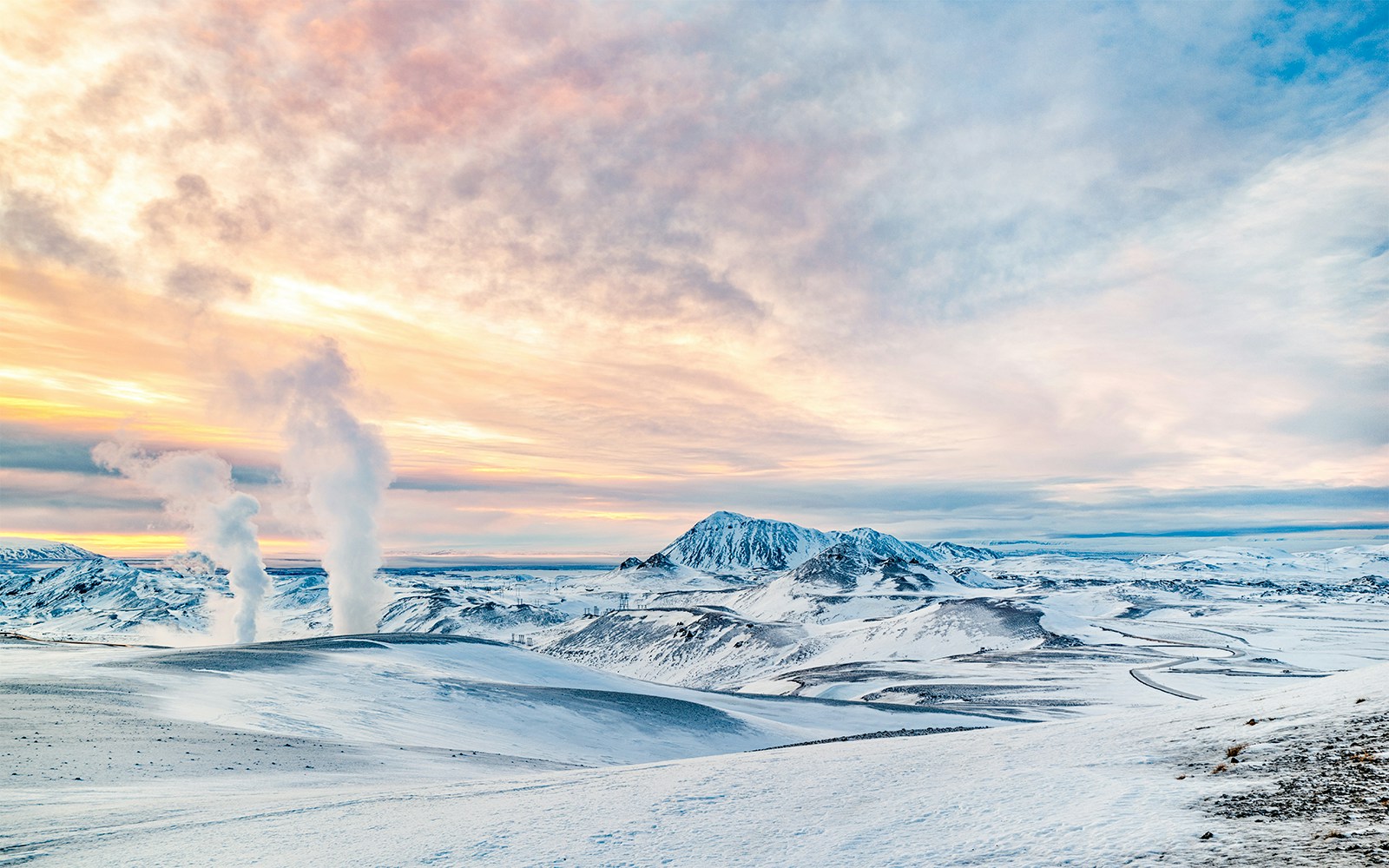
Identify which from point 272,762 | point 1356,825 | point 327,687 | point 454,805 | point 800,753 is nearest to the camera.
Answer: point 1356,825

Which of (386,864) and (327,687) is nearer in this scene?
(386,864)

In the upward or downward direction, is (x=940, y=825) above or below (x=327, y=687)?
above

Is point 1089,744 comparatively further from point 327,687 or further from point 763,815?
point 327,687

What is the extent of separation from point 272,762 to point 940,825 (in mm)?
18102

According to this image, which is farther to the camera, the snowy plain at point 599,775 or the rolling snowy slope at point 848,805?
the snowy plain at point 599,775

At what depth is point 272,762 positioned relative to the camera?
63.9ft

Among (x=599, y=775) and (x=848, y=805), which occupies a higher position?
(x=848, y=805)

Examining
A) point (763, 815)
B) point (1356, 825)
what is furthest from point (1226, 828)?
point (763, 815)

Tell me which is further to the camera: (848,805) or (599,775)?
(599,775)

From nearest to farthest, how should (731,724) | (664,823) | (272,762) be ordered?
1. (664,823)
2. (272,762)
3. (731,724)

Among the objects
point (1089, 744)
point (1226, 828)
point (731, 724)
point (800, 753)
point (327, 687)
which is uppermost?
point (1226, 828)

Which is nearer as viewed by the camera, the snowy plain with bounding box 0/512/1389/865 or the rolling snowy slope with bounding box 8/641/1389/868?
the rolling snowy slope with bounding box 8/641/1389/868

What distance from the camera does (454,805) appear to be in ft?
42.6

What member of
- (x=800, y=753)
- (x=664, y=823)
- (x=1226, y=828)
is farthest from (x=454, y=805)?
(x=1226, y=828)
